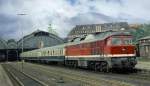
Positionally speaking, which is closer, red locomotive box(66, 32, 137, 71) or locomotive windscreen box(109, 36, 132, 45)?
red locomotive box(66, 32, 137, 71)

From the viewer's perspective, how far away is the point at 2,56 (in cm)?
16188

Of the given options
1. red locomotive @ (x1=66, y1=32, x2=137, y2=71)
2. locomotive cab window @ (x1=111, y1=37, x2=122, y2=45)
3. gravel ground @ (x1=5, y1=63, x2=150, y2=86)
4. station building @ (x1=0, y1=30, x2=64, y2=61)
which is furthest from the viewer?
station building @ (x1=0, y1=30, x2=64, y2=61)

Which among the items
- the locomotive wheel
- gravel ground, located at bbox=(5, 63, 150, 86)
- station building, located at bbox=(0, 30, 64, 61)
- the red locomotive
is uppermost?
station building, located at bbox=(0, 30, 64, 61)

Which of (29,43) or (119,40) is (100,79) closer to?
(119,40)

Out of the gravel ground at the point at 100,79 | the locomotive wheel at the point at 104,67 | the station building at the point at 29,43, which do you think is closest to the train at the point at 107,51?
the locomotive wheel at the point at 104,67

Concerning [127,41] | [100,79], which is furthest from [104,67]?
→ [100,79]

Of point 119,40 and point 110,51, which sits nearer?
point 110,51

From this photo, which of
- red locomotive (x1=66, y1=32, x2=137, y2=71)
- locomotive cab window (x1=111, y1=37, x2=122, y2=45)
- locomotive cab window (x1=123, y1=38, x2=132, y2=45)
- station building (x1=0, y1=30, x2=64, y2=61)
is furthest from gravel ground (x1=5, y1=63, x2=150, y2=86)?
station building (x1=0, y1=30, x2=64, y2=61)

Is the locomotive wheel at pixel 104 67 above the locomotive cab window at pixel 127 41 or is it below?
below

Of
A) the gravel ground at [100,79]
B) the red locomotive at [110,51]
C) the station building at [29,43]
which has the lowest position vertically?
the gravel ground at [100,79]

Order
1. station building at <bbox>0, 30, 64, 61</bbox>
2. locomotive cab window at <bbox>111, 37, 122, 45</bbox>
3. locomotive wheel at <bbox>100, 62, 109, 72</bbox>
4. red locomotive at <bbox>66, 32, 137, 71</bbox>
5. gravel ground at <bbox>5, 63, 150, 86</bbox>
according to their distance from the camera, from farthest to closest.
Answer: station building at <bbox>0, 30, 64, 61</bbox> → locomotive wheel at <bbox>100, 62, 109, 72</bbox> → locomotive cab window at <bbox>111, 37, 122, 45</bbox> → red locomotive at <bbox>66, 32, 137, 71</bbox> → gravel ground at <bbox>5, 63, 150, 86</bbox>

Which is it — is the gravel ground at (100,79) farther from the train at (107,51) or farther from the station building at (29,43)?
the station building at (29,43)

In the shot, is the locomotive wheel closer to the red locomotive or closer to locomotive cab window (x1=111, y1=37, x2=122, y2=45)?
the red locomotive

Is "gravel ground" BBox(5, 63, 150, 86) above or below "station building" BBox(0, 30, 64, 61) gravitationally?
below
